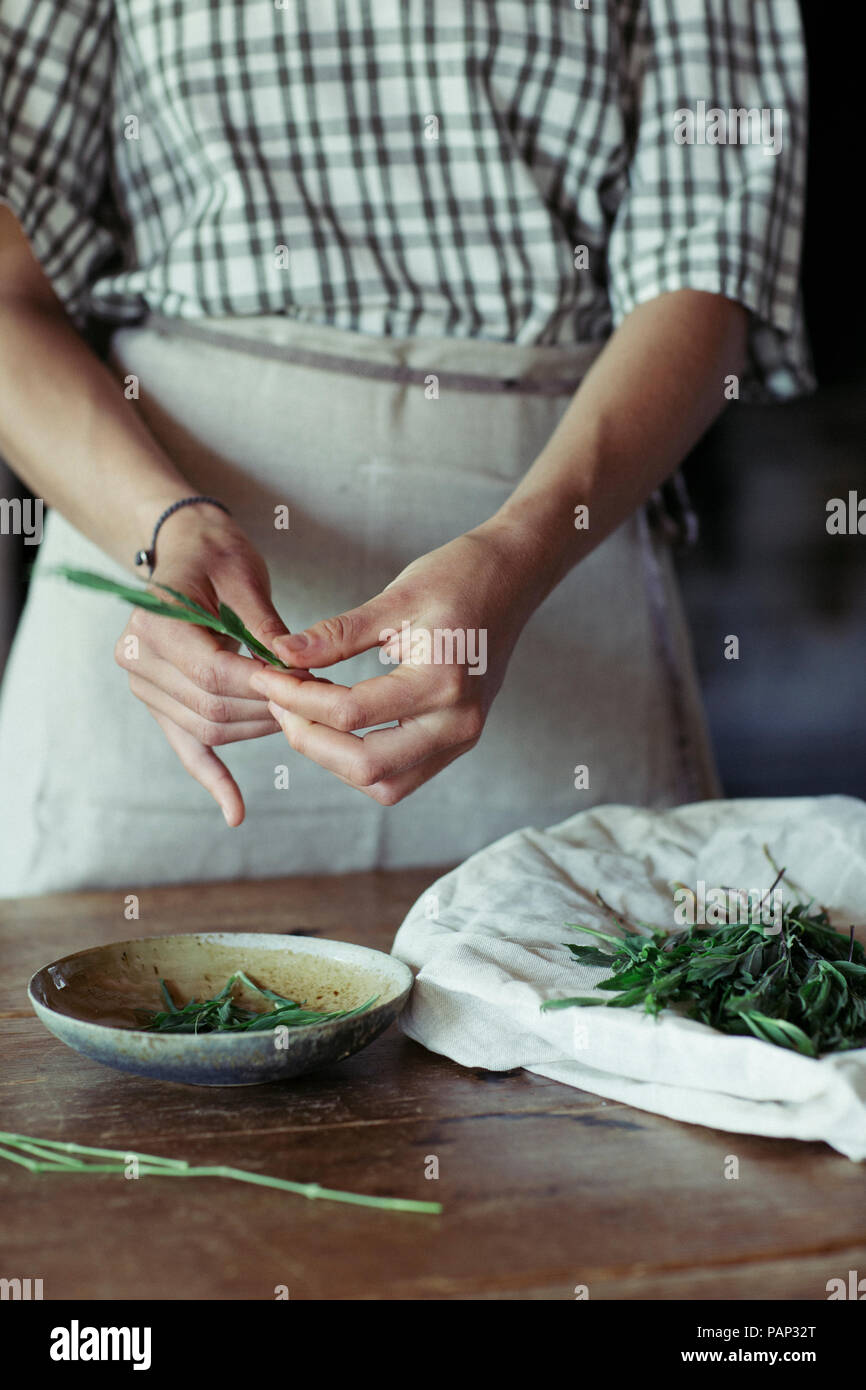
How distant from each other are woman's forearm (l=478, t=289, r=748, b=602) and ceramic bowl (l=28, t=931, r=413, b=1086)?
1.23ft

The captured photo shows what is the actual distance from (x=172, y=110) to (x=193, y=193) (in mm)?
89

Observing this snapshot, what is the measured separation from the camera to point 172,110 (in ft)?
4.53

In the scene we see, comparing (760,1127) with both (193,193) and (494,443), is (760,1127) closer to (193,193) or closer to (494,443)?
(494,443)

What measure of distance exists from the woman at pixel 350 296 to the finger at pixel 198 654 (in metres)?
0.33

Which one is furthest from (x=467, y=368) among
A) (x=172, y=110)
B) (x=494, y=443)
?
(x=172, y=110)

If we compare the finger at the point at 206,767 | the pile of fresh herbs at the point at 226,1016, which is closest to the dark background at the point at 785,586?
the finger at the point at 206,767

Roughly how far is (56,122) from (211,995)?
1058 mm

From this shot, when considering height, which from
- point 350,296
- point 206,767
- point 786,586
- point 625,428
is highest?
point 350,296

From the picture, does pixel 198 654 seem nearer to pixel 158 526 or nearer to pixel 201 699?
pixel 201 699

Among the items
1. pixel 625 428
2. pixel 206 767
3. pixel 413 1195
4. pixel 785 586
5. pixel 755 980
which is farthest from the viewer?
pixel 785 586

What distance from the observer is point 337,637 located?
856 mm

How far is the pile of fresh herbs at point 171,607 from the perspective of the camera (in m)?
0.81

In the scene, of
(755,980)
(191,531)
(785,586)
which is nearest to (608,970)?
(755,980)

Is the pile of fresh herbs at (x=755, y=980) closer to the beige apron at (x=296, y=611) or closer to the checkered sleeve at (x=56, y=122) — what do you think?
the beige apron at (x=296, y=611)
